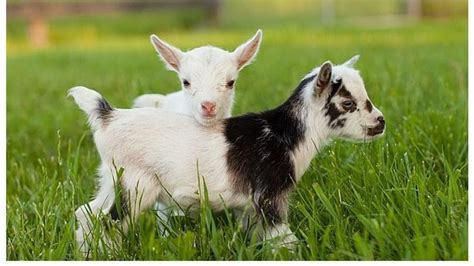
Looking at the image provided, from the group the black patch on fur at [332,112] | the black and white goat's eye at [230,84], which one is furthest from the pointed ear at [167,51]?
the black patch on fur at [332,112]

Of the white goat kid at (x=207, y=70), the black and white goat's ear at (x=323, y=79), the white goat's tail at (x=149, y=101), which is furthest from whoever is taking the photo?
the white goat's tail at (x=149, y=101)

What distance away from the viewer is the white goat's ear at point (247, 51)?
2.47m

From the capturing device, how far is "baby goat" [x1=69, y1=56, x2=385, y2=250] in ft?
7.34

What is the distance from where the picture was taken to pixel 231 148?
2.28 meters

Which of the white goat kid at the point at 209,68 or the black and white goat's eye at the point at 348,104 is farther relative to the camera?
the white goat kid at the point at 209,68

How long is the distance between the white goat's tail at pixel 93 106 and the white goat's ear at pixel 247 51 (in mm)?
414

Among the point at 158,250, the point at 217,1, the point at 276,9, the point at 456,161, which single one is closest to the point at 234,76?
the point at 158,250

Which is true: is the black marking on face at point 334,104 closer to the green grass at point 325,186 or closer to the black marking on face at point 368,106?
the black marking on face at point 368,106

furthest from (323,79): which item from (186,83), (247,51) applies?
(186,83)

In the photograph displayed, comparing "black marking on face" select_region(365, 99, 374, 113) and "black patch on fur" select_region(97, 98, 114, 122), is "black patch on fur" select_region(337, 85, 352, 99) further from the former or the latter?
"black patch on fur" select_region(97, 98, 114, 122)

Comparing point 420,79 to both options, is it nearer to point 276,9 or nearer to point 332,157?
point 332,157

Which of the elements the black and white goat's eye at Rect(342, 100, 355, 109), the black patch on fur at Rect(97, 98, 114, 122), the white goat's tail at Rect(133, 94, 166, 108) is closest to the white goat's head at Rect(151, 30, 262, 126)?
the black patch on fur at Rect(97, 98, 114, 122)

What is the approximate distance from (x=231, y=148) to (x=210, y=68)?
11.6 inches

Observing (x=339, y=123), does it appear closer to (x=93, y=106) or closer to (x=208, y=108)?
(x=208, y=108)
